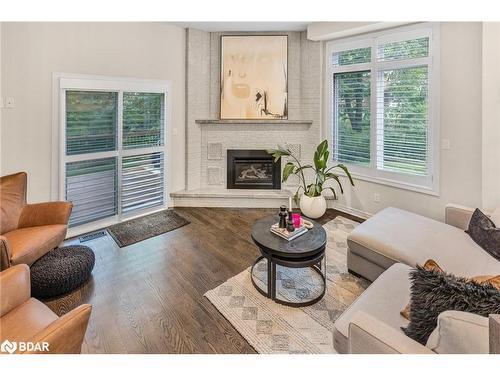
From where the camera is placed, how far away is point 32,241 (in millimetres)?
2498

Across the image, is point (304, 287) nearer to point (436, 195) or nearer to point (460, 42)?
point (436, 195)

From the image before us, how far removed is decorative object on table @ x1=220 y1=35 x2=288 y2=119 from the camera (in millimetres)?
4812

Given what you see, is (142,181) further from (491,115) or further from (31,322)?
(491,115)

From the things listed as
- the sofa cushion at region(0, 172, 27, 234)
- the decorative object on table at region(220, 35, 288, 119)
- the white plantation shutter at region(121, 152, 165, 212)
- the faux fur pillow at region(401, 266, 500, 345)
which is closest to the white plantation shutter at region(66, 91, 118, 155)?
the white plantation shutter at region(121, 152, 165, 212)

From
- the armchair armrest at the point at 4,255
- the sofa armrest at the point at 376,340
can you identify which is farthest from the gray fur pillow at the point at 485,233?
the armchair armrest at the point at 4,255

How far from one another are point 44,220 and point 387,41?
185 inches

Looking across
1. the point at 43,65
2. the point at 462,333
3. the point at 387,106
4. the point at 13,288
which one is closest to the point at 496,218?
the point at 462,333

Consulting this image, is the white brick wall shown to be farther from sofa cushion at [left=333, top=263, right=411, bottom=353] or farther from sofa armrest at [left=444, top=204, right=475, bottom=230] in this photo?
sofa cushion at [left=333, top=263, right=411, bottom=353]

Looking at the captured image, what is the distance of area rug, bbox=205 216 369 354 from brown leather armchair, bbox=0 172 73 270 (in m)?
1.54

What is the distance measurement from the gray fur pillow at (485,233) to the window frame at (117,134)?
4.03 m

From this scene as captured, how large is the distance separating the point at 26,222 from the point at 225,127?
3146 mm
